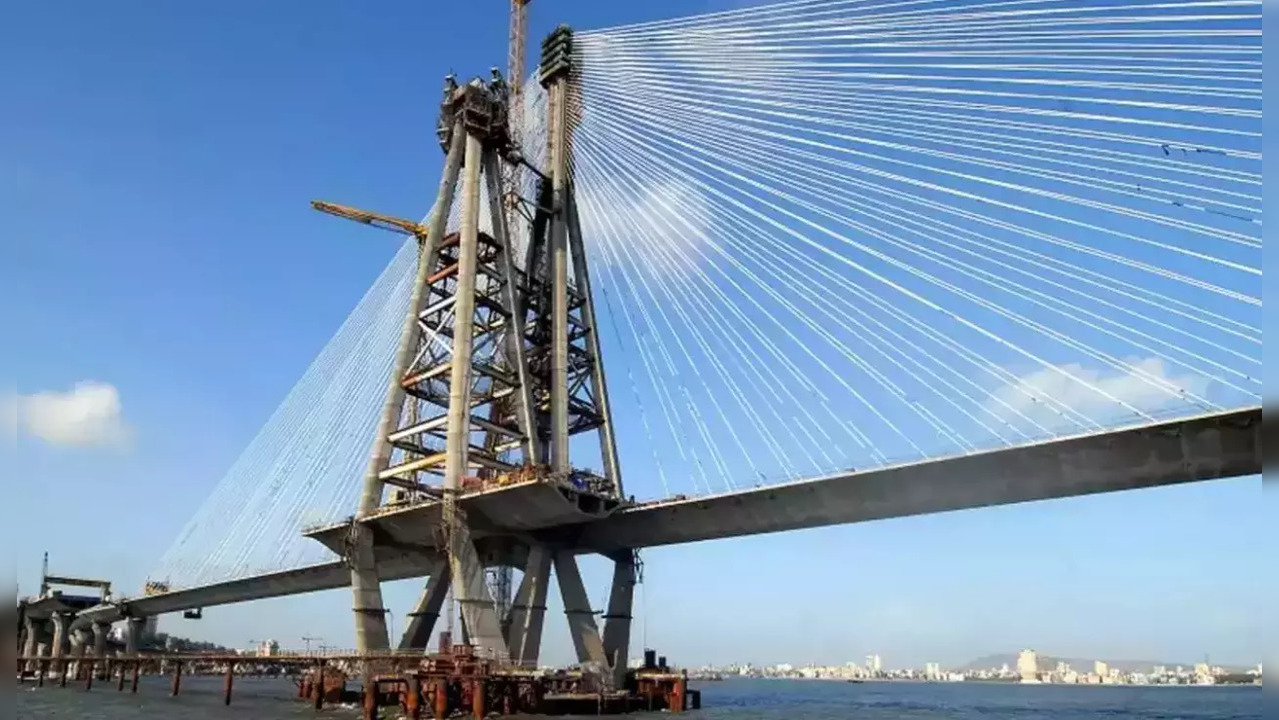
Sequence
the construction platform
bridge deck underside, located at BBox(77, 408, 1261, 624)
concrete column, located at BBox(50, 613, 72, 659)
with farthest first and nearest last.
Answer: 1. concrete column, located at BBox(50, 613, 72, 659)
2. the construction platform
3. bridge deck underside, located at BBox(77, 408, 1261, 624)

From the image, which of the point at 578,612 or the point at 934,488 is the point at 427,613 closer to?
the point at 578,612

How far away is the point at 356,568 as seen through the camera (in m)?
47.2

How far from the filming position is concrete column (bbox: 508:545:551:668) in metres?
46.4

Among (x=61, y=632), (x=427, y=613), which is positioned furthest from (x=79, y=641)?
(x=427, y=613)

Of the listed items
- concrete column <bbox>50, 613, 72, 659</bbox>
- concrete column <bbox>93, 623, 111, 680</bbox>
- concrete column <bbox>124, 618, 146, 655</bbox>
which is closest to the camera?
concrete column <bbox>124, 618, 146, 655</bbox>

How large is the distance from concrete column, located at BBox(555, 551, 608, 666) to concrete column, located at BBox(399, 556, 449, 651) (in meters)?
5.74

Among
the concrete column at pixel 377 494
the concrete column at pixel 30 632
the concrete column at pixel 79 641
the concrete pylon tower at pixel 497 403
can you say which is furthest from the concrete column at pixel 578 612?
the concrete column at pixel 79 641

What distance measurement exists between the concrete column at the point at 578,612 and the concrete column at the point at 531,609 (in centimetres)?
86

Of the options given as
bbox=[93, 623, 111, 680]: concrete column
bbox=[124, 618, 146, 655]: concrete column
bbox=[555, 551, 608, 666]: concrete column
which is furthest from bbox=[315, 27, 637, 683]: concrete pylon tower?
bbox=[93, 623, 111, 680]: concrete column

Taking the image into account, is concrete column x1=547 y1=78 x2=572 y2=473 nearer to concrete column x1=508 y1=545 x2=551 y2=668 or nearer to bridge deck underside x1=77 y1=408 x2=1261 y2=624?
bridge deck underside x1=77 y1=408 x2=1261 y2=624

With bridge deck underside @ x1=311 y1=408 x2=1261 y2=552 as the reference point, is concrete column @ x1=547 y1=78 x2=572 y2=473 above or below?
above

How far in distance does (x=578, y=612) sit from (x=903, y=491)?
55.4 feet

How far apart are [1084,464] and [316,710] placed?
34.8 meters

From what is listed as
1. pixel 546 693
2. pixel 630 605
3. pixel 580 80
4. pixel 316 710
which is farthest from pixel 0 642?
pixel 580 80
